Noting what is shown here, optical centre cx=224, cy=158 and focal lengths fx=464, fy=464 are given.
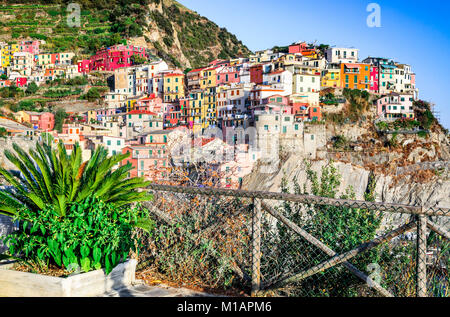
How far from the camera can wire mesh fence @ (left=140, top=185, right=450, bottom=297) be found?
392 cm

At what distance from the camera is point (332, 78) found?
59562 millimetres

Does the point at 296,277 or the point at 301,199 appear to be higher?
the point at 301,199

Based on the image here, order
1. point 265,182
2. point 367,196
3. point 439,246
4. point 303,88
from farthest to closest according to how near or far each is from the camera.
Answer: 1. point 303,88
2. point 265,182
3. point 367,196
4. point 439,246

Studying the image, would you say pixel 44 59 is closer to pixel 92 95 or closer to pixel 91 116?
pixel 92 95

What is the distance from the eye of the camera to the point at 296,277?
13.8 feet

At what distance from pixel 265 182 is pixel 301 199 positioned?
122 feet

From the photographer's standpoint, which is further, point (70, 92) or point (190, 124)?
point (70, 92)

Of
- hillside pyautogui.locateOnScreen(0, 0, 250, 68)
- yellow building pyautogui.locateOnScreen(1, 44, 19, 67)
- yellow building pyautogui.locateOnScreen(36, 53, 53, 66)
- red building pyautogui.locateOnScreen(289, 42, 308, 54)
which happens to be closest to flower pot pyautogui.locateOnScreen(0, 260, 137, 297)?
red building pyautogui.locateOnScreen(289, 42, 308, 54)

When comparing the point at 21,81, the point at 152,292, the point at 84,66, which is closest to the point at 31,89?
the point at 21,81

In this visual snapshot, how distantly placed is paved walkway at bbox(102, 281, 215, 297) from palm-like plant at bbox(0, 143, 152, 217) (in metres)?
0.84

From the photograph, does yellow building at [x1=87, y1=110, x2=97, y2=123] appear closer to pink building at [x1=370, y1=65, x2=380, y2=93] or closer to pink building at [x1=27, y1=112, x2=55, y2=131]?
pink building at [x1=27, y1=112, x2=55, y2=131]

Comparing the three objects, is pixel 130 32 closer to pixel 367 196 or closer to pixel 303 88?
pixel 303 88

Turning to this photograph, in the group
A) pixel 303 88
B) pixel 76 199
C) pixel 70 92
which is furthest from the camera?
pixel 70 92
